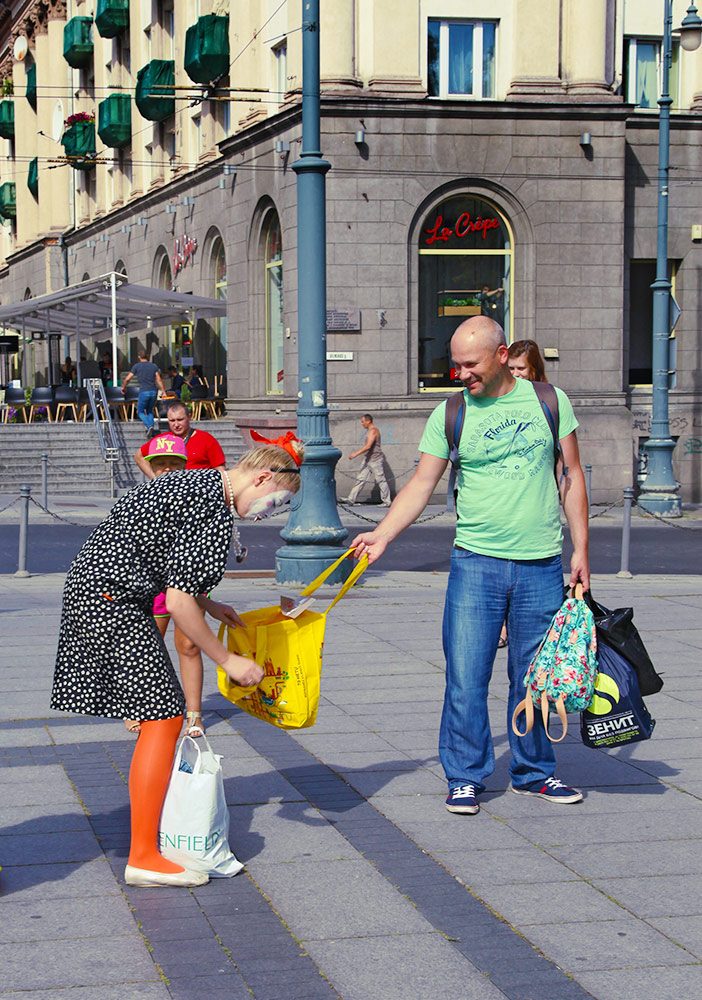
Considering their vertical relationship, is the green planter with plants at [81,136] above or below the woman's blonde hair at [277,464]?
above

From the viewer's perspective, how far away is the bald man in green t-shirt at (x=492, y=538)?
19.1 feet

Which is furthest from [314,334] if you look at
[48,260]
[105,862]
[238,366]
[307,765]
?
[48,260]

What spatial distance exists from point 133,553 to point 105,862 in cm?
123

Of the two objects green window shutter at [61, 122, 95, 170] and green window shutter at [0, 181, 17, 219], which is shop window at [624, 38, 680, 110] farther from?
green window shutter at [0, 181, 17, 219]

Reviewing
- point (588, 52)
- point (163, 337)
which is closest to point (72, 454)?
point (163, 337)

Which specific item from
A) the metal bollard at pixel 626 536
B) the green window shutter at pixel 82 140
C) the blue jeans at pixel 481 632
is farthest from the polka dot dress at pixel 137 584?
the green window shutter at pixel 82 140

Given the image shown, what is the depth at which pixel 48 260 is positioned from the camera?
51.9 metres

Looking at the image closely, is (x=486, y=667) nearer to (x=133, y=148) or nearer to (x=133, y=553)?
(x=133, y=553)

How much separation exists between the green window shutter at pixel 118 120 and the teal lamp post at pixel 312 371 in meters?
27.4

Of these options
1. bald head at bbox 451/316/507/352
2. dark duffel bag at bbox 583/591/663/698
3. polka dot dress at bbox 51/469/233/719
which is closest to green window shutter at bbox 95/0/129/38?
bald head at bbox 451/316/507/352

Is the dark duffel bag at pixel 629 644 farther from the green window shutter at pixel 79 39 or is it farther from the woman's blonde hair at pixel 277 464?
the green window shutter at pixel 79 39

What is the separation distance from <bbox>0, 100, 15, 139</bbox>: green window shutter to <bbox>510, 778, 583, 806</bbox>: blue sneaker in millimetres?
56707

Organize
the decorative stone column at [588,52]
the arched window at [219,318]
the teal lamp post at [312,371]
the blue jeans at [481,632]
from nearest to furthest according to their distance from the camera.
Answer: the blue jeans at [481,632] → the teal lamp post at [312,371] → the decorative stone column at [588,52] → the arched window at [219,318]

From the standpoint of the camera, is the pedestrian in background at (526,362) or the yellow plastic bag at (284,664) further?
the pedestrian in background at (526,362)
